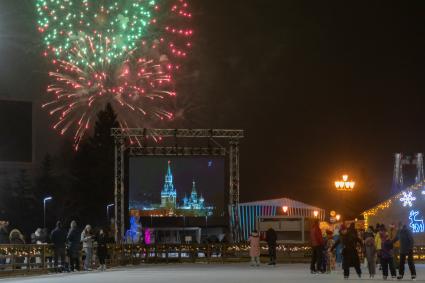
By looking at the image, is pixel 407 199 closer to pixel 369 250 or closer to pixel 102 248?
pixel 369 250

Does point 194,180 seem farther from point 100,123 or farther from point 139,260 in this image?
point 100,123

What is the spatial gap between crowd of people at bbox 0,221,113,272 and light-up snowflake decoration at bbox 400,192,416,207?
52.3ft

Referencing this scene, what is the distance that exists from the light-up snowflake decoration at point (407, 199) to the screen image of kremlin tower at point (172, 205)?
13.0 meters

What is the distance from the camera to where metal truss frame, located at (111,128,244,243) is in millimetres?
42438

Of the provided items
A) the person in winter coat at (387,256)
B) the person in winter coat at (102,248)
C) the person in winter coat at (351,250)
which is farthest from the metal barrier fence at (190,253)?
the person in winter coat at (387,256)

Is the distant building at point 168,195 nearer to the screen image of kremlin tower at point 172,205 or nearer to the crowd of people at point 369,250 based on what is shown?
the screen image of kremlin tower at point 172,205

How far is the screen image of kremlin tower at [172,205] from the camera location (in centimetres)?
4681

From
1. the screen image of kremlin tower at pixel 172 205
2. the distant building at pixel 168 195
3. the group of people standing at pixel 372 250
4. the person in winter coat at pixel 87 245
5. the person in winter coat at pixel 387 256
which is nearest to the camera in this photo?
the group of people standing at pixel 372 250

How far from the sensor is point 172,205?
48.8 m

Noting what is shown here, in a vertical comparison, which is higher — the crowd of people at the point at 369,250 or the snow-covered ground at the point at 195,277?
the crowd of people at the point at 369,250

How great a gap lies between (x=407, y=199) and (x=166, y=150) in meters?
14.1

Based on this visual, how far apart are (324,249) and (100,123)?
60894 mm

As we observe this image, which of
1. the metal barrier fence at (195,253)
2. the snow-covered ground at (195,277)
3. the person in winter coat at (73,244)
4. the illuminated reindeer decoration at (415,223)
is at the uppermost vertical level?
the illuminated reindeer decoration at (415,223)

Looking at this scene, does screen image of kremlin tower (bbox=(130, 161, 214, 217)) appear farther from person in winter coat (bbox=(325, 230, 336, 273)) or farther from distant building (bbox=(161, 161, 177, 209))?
person in winter coat (bbox=(325, 230, 336, 273))
